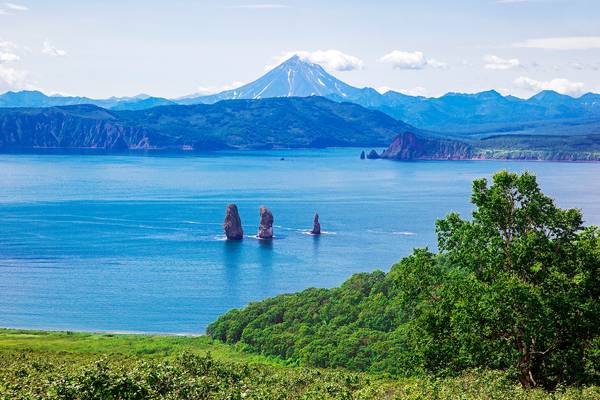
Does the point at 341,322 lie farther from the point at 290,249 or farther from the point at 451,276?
the point at 290,249

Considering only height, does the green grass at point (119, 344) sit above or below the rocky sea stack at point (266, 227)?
below

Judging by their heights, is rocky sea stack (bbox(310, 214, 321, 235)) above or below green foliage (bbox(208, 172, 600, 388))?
below

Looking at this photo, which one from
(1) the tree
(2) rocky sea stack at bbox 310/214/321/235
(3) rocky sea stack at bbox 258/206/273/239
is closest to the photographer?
(1) the tree

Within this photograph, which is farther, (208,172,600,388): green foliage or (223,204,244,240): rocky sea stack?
(223,204,244,240): rocky sea stack

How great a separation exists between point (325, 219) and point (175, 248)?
44.4m

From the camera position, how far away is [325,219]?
571 ft

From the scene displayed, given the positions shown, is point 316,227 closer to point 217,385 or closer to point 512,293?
point 512,293

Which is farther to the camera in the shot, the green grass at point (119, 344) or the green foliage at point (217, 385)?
the green grass at point (119, 344)

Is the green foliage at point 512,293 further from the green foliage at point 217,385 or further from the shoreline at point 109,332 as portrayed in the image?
the shoreline at point 109,332

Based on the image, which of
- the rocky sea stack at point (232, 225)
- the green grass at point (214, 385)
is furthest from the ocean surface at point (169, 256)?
the green grass at point (214, 385)

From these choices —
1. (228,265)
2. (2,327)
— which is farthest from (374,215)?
(2,327)

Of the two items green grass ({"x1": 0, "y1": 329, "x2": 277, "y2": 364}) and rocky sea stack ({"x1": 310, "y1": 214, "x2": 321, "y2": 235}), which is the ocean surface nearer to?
rocky sea stack ({"x1": 310, "y1": 214, "x2": 321, "y2": 235})

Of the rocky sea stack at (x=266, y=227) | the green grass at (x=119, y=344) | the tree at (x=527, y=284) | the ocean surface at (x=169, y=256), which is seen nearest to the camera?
the tree at (x=527, y=284)

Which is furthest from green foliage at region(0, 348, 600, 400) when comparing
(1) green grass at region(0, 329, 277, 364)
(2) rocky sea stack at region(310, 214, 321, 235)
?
(2) rocky sea stack at region(310, 214, 321, 235)
